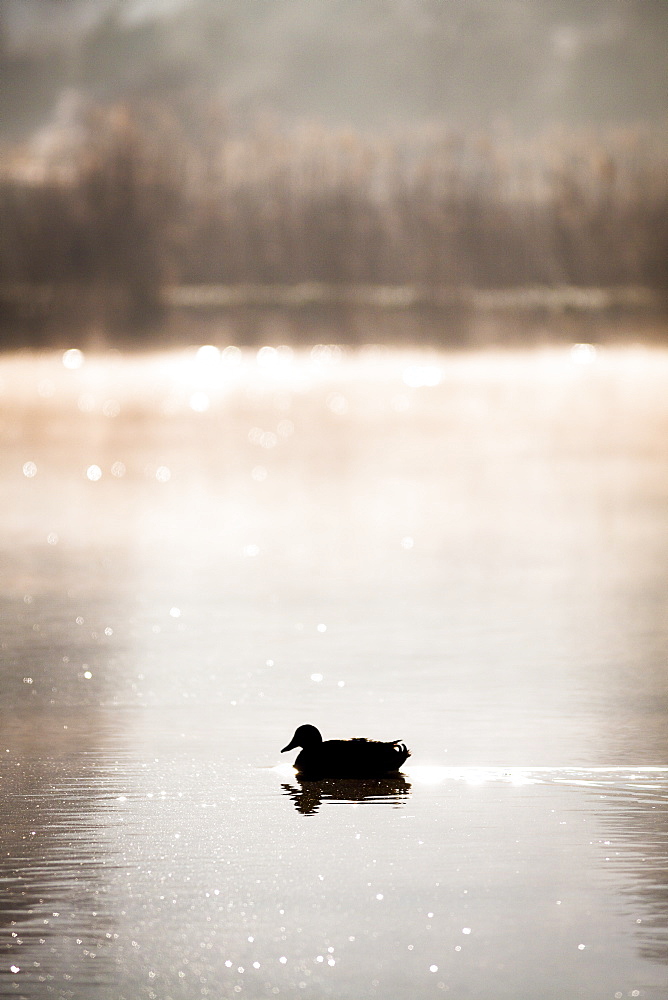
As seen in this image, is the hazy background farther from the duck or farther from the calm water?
the duck

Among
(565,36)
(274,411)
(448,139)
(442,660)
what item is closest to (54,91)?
(448,139)

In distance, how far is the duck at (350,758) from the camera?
4770mm

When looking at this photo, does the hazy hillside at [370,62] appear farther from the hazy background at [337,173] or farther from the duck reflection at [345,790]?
the duck reflection at [345,790]

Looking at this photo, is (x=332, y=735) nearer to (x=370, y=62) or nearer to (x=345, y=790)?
(x=345, y=790)

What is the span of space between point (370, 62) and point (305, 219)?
5.60 meters

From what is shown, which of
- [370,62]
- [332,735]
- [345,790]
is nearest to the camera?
[345,790]

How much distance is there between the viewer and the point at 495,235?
4728 centimetres

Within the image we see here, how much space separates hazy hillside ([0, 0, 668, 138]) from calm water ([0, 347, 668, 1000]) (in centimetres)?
2982

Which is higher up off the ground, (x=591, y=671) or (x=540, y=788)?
(x=591, y=671)

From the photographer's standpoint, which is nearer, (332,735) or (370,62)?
(332,735)

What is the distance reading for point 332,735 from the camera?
5387 mm

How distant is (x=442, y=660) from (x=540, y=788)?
205 centimetres

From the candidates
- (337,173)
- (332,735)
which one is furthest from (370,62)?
(332,735)

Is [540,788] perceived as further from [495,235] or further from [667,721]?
[495,235]
